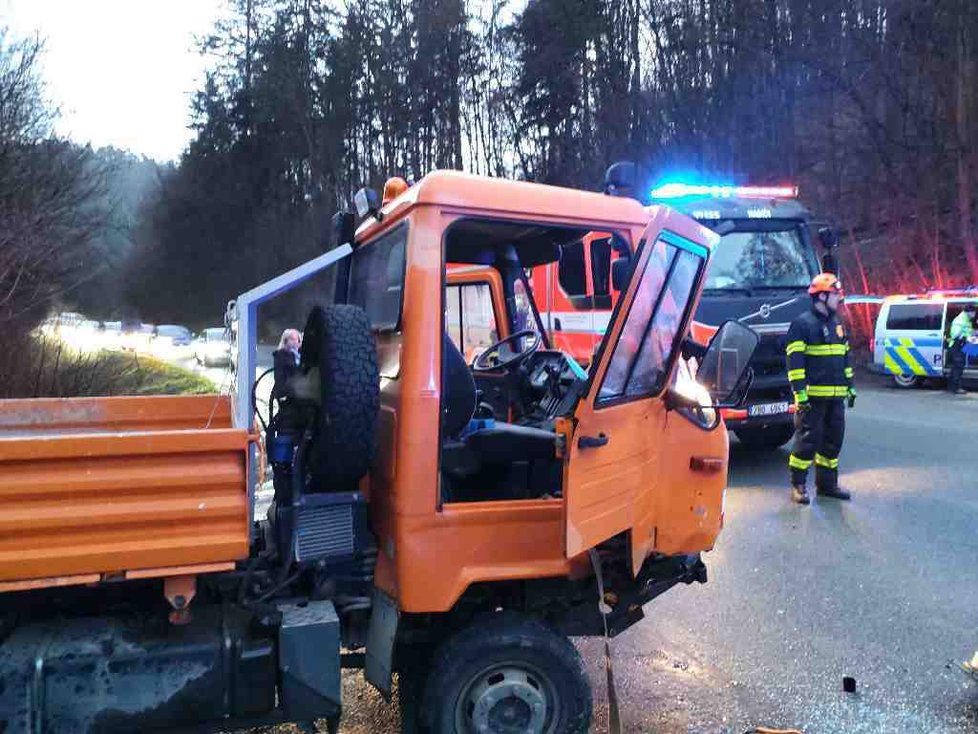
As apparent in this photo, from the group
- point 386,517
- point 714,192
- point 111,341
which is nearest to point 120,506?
point 386,517

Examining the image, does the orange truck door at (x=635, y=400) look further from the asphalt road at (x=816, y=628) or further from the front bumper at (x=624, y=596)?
the asphalt road at (x=816, y=628)

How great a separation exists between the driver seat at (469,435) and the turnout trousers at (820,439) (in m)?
4.10

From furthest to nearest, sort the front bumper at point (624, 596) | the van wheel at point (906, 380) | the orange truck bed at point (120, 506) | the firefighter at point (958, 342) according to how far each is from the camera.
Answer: the van wheel at point (906, 380) < the firefighter at point (958, 342) < the front bumper at point (624, 596) < the orange truck bed at point (120, 506)

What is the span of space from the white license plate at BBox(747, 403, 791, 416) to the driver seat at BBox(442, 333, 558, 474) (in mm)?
4942

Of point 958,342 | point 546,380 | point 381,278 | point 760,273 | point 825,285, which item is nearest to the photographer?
point 381,278

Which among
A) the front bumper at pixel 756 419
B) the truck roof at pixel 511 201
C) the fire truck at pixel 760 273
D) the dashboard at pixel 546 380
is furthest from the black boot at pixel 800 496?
the truck roof at pixel 511 201

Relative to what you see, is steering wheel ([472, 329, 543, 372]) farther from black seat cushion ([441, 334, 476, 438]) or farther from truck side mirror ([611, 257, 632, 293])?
truck side mirror ([611, 257, 632, 293])

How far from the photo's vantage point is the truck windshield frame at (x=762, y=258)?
25.9 ft

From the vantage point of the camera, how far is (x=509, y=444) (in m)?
3.10

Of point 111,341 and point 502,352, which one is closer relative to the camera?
point 502,352

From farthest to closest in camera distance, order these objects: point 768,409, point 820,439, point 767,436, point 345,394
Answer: point 767,436 < point 768,409 < point 820,439 < point 345,394

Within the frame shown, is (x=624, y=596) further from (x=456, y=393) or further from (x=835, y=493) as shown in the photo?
(x=835, y=493)

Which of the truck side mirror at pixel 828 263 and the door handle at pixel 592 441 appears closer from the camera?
the door handle at pixel 592 441

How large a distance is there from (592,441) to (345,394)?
855 mm
